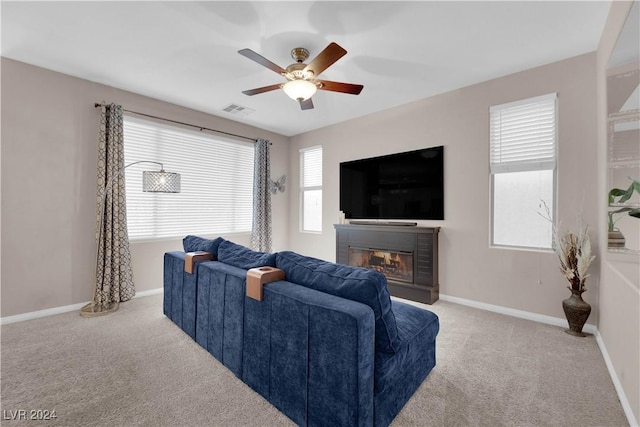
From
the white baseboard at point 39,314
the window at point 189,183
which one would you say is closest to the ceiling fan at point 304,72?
the window at point 189,183

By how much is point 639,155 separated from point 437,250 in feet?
6.91

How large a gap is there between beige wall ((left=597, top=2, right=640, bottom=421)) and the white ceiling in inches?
11.6

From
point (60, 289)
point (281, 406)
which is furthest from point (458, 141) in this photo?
point (60, 289)

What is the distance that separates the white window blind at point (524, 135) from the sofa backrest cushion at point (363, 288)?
277 centimetres

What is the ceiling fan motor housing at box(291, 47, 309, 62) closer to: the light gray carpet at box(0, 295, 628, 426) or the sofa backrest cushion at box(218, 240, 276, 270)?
the sofa backrest cushion at box(218, 240, 276, 270)

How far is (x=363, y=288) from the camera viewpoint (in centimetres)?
144

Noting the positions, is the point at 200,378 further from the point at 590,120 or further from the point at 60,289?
the point at 590,120

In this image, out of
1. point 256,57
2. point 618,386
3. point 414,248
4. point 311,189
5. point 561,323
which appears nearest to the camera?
point 618,386

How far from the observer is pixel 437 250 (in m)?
3.82

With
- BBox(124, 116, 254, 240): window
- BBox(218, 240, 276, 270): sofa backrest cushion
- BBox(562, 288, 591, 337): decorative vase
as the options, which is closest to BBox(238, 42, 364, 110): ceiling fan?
BBox(218, 240, 276, 270): sofa backrest cushion

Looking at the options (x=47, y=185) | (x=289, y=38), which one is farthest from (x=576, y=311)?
(x=47, y=185)

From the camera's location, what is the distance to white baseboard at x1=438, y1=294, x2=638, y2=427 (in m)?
1.67

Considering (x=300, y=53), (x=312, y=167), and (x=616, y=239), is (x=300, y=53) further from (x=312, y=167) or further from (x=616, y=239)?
(x=616, y=239)

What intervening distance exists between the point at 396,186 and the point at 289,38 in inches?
98.3
